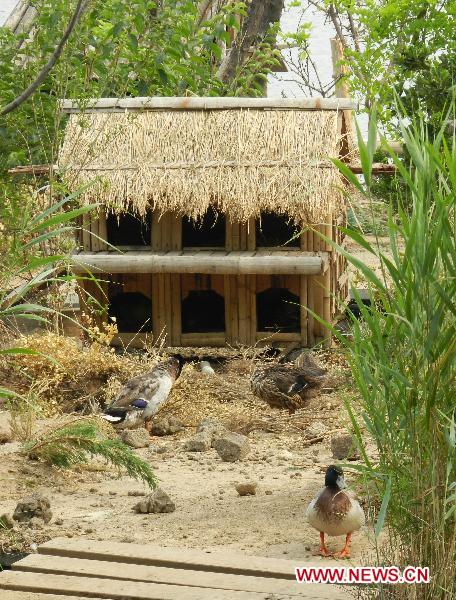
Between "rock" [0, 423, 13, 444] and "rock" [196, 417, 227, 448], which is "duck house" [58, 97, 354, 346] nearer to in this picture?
"rock" [196, 417, 227, 448]

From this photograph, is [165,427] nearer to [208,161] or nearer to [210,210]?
[208,161]

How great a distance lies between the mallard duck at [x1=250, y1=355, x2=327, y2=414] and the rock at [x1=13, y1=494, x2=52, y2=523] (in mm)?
3398

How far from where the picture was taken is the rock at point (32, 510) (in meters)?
6.58

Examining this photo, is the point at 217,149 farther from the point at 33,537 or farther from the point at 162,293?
the point at 33,537

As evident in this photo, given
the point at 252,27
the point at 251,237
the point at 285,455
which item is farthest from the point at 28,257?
the point at 252,27

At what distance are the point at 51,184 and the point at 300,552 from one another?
596 centimetres

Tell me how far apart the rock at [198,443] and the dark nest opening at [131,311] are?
356 cm

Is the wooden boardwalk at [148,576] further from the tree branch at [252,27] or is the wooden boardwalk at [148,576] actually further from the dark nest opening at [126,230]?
the tree branch at [252,27]

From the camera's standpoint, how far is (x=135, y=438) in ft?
29.3

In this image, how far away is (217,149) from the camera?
11.8 metres

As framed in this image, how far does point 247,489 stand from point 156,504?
2.15 feet

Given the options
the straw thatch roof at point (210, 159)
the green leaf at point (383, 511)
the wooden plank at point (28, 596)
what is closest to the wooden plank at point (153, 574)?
the wooden plank at point (28, 596)

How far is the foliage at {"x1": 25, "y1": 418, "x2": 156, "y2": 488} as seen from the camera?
6766 mm

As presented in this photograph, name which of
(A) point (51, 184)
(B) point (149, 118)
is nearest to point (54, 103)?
(B) point (149, 118)
